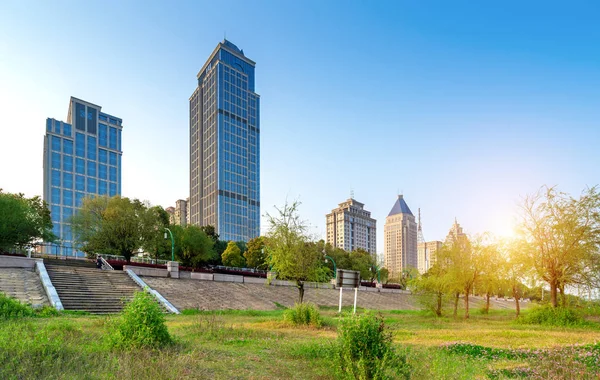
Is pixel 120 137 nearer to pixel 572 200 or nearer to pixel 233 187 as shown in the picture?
pixel 233 187

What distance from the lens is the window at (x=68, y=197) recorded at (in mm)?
107625

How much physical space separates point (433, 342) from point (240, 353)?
19.3ft

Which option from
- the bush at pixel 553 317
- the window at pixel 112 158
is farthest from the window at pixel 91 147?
the bush at pixel 553 317

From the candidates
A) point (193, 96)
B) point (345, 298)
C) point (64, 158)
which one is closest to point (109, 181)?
point (64, 158)

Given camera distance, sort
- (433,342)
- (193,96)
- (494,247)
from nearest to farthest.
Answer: (433,342) → (494,247) → (193,96)

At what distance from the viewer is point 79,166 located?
114 m

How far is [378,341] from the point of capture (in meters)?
5.98

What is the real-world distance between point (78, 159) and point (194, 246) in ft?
291

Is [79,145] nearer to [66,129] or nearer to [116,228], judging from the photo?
[66,129]

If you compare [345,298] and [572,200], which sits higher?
[572,200]

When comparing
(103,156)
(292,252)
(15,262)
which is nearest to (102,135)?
(103,156)

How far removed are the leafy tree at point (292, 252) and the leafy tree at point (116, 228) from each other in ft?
81.6

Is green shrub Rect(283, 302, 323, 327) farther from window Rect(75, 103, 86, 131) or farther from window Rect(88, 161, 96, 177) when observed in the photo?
window Rect(75, 103, 86, 131)

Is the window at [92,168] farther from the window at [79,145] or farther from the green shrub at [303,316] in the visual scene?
the green shrub at [303,316]
